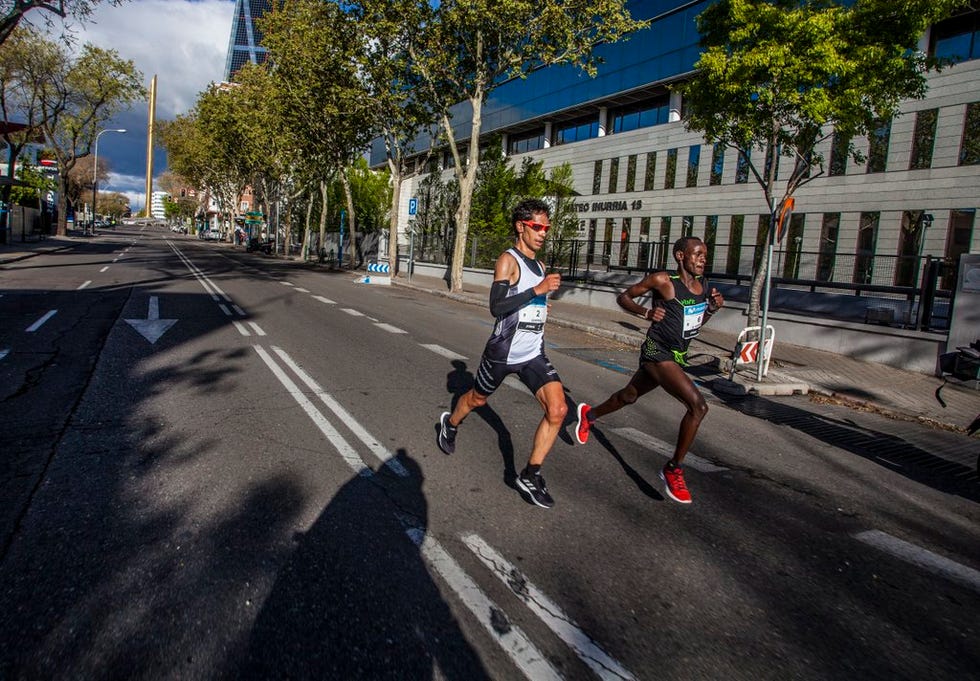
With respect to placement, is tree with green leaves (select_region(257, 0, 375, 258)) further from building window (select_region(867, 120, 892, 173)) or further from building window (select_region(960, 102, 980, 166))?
building window (select_region(960, 102, 980, 166))

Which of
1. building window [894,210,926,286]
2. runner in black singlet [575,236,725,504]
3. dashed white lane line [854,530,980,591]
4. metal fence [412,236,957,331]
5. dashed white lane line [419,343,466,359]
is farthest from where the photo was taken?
building window [894,210,926,286]

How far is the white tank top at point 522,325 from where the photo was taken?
4125mm

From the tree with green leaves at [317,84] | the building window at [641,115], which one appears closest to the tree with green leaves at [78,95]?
the tree with green leaves at [317,84]

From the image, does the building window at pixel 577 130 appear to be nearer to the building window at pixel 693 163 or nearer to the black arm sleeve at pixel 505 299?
the building window at pixel 693 163

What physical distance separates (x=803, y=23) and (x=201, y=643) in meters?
11.6

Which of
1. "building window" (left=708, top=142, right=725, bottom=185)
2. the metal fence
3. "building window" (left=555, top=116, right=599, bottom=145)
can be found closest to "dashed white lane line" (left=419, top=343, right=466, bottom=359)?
the metal fence

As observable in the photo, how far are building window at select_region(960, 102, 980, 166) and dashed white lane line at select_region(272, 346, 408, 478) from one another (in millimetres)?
Answer: 24960

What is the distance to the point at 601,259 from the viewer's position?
913 inches

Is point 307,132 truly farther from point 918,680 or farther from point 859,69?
point 918,680

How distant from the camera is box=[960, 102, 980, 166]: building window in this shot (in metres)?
22.1

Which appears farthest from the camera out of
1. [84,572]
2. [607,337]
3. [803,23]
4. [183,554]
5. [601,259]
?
[601,259]

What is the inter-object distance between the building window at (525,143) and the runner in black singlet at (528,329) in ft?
138

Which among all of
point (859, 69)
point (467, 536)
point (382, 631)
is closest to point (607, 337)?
point (859, 69)

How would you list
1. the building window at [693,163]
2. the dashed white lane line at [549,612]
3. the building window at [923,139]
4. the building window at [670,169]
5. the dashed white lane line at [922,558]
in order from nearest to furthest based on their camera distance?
the dashed white lane line at [549,612] → the dashed white lane line at [922,558] → the building window at [923,139] → the building window at [693,163] → the building window at [670,169]
